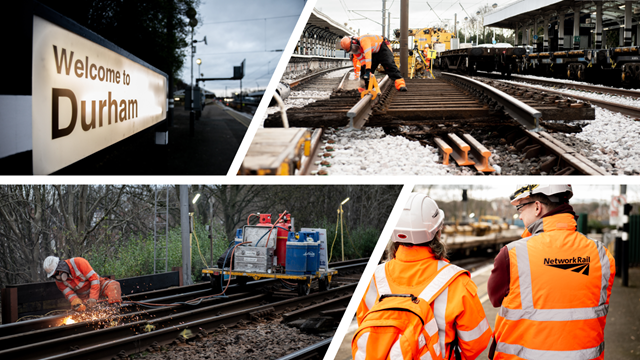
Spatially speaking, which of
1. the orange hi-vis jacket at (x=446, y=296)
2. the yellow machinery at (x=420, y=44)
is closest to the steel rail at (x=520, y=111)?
the orange hi-vis jacket at (x=446, y=296)

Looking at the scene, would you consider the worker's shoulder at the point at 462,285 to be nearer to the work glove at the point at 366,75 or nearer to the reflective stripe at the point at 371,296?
the reflective stripe at the point at 371,296

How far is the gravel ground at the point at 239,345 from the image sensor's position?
4543 millimetres

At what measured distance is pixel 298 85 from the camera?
670cm

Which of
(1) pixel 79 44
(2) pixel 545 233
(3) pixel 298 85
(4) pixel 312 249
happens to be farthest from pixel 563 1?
(1) pixel 79 44

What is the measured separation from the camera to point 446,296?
1907 mm

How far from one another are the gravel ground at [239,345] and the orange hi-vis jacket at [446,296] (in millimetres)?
3015

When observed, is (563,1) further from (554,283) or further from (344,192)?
(554,283)

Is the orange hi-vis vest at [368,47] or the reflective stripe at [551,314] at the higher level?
the orange hi-vis vest at [368,47]

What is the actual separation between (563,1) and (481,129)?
11.6 m

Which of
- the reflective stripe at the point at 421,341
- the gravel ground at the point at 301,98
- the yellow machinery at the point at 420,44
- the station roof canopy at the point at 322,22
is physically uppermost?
the yellow machinery at the point at 420,44

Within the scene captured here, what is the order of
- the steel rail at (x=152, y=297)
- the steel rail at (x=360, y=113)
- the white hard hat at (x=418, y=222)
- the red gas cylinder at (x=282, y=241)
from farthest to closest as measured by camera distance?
the red gas cylinder at (x=282, y=241), the steel rail at (x=152, y=297), the steel rail at (x=360, y=113), the white hard hat at (x=418, y=222)

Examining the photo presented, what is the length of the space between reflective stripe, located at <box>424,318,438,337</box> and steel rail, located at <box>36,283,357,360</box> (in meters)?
3.35

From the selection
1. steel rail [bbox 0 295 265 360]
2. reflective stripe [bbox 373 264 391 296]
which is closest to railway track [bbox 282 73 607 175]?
reflective stripe [bbox 373 264 391 296]

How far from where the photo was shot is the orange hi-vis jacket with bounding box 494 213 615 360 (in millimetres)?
2258
